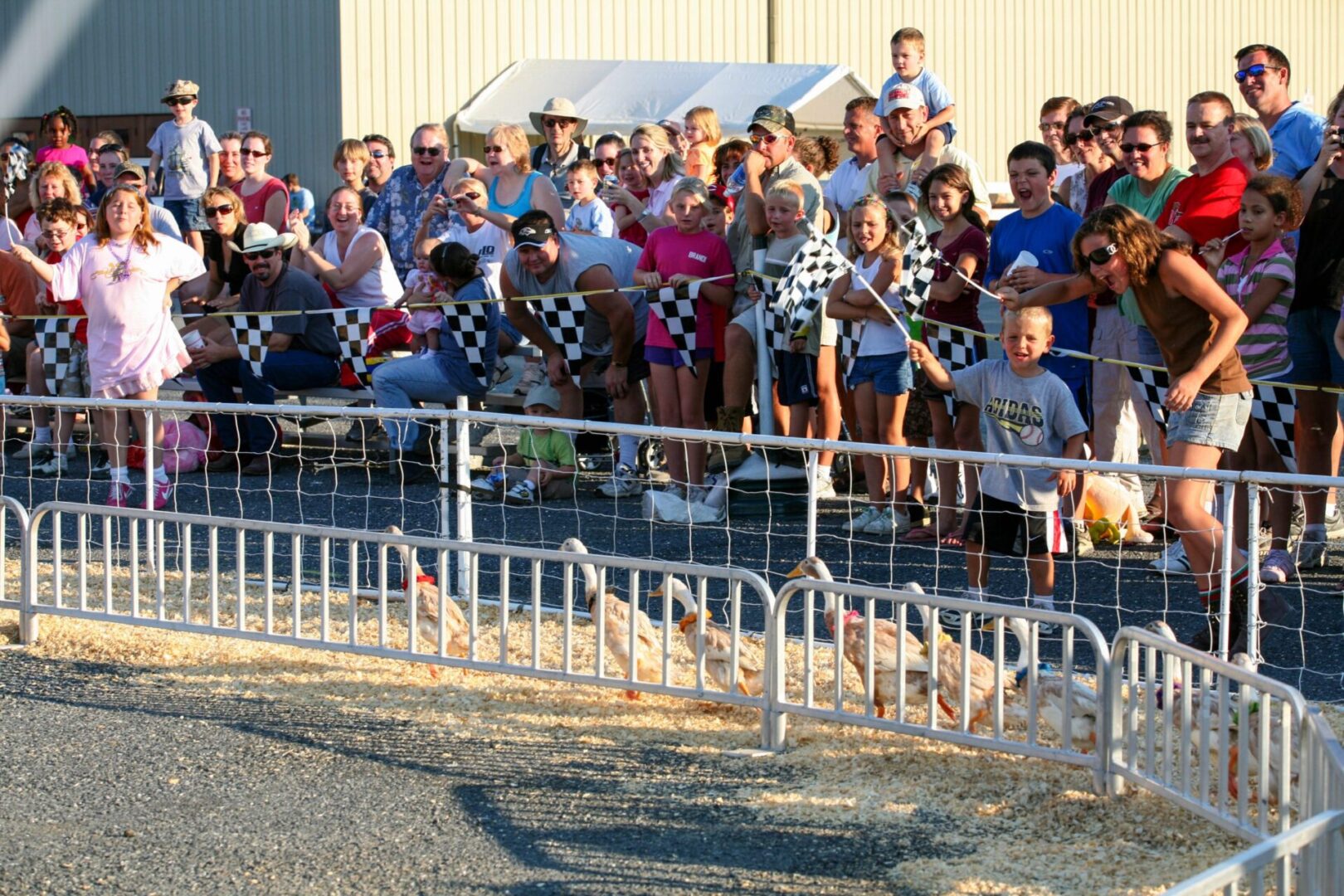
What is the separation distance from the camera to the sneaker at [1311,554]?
25.4ft

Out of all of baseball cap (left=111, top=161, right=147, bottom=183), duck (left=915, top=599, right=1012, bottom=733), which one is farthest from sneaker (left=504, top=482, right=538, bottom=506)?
baseball cap (left=111, top=161, right=147, bottom=183)

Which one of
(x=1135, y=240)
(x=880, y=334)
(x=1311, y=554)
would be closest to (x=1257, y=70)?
(x=880, y=334)

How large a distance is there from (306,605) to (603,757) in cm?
275

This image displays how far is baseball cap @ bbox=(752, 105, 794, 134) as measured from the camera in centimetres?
1012

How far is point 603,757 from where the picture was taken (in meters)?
5.45

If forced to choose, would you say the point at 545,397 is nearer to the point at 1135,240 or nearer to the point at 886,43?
the point at 1135,240

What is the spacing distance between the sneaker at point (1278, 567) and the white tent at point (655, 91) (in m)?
14.3

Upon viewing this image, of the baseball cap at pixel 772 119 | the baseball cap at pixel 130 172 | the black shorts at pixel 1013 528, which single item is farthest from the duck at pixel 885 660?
the baseball cap at pixel 130 172

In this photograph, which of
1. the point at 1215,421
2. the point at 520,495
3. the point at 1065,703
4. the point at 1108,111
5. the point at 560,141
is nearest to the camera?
the point at 1065,703

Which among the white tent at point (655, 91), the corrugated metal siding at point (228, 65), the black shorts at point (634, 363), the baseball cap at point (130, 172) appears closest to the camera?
the black shorts at point (634, 363)

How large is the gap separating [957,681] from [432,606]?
2.03 metres

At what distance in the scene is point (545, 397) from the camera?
10586mm

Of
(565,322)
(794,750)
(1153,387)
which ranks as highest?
(565,322)

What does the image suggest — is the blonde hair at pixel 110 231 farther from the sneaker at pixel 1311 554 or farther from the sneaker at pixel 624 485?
the sneaker at pixel 1311 554
